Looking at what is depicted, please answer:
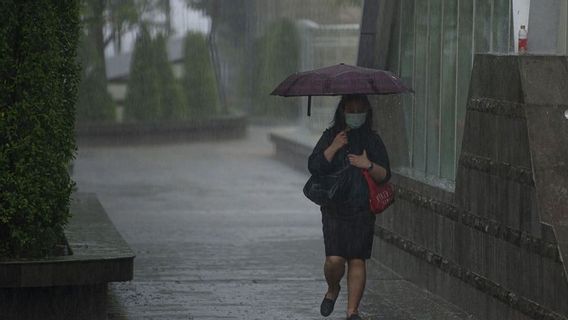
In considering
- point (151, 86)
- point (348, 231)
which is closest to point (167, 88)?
point (151, 86)

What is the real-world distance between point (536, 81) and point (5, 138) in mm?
3089

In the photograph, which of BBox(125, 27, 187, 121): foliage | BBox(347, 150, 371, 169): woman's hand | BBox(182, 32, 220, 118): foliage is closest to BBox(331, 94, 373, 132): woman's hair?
BBox(347, 150, 371, 169): woman's hand

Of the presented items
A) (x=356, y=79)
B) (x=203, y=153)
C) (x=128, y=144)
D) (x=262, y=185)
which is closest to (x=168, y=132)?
(x=128, y=144)

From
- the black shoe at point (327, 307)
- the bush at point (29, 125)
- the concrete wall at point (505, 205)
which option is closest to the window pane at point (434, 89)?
the concrete wall at point (505, 205)

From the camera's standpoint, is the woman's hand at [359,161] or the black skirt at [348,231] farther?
the black skirt at [348,231]

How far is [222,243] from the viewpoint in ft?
45.8

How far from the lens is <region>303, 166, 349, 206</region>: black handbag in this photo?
9023 mm

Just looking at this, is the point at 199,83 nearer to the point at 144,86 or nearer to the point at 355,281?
the point at 144,86

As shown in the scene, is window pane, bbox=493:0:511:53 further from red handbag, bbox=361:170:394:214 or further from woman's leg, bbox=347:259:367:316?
woman's leg, bbox=347:259:367:316

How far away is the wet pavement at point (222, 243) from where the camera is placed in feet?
32.5

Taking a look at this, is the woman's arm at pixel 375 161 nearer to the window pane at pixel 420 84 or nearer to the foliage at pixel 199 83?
the window pane at pixel 420 84

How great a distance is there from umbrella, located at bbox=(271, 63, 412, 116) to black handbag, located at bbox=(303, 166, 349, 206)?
521 millimetres

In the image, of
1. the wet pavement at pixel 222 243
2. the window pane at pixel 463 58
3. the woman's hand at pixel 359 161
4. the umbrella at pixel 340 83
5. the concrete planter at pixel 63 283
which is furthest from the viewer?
the window pane at pixel 463 58

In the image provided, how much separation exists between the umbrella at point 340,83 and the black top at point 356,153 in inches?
13.5
